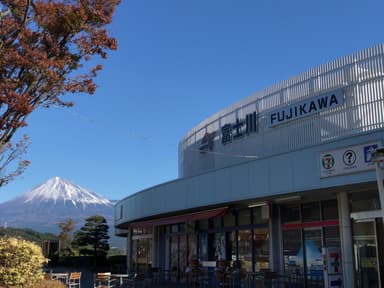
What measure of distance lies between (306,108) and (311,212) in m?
3.51

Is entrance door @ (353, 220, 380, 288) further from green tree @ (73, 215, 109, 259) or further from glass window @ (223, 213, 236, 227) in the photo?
green tree @ (73, 215, 109, 259)

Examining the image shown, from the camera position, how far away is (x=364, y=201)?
44.1 feet

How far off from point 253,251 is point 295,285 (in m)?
2.55

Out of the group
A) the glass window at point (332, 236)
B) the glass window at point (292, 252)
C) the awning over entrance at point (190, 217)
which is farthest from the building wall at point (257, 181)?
the glass window at point (292, 252)

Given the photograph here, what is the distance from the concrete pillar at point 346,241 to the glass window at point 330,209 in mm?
439

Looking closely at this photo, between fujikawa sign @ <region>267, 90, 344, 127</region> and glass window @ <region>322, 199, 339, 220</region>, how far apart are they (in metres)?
3.10

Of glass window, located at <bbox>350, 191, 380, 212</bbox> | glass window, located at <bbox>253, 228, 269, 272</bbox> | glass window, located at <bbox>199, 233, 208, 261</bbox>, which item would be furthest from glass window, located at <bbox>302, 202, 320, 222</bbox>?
glass window, located at <bbox>199, 233, 208, 261</bbox>

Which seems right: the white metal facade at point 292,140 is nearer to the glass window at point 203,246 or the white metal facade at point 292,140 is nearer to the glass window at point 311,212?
the glass window at point 311,212

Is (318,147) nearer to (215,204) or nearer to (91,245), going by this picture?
(215,204)

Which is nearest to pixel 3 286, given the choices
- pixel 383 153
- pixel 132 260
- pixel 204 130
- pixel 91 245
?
pixel 383 153

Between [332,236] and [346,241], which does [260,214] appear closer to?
[332,236]

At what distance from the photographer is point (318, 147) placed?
12930 millimetres

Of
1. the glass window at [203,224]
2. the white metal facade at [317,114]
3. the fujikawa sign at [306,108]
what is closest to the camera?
Answer: the white metal facade at [317,114]

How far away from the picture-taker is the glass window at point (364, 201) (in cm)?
1309
